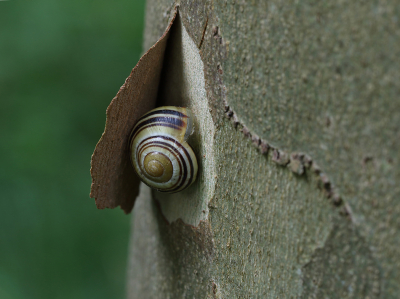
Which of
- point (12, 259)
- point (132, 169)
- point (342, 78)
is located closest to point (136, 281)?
point (132, 169)

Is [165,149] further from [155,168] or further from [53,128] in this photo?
[53,128]

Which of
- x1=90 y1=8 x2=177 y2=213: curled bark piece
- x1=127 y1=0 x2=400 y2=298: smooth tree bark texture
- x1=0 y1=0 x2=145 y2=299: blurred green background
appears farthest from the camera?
x1=0 y1=0 x2=145 y2=299: blurred green background

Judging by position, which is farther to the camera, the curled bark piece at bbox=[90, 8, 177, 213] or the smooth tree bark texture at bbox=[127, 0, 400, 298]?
the curled bark piece at bbox=[90, 8, 177, 213]

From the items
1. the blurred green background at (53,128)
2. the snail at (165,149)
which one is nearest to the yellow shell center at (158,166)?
the snail at (165,149)

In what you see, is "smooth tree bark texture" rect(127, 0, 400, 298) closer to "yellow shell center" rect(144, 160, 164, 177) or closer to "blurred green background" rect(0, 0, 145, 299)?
"yellow shell center" rect(144, 160, 164, 177)

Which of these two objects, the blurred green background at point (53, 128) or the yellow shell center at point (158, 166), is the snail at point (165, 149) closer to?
the yellow shell center at point (158, 166)

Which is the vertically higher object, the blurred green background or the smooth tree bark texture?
the blurred green background

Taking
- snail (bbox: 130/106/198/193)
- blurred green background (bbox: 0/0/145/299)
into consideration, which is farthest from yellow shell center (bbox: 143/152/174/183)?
blurred green background (bbox: 0/0/145/299)
